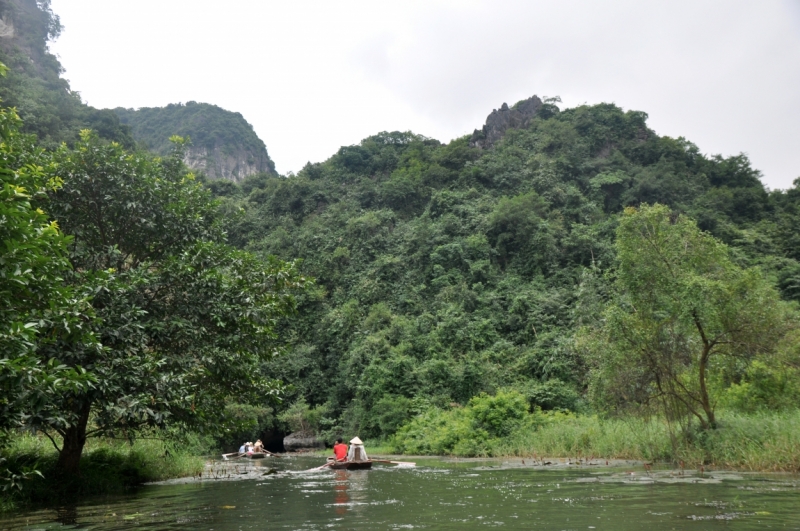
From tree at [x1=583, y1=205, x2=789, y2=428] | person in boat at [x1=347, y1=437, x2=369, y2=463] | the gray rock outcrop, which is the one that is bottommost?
the gray rock outcrop

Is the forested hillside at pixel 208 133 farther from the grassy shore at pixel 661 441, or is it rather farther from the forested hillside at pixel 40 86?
the grassy shore at pixel 661 441

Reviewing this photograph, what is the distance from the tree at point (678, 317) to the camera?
45.4ft

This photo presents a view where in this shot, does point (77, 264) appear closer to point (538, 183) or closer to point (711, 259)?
point (711, 259)

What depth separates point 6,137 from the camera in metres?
7.58

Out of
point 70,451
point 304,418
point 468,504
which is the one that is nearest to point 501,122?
point 304,418

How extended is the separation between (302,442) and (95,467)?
87.4 feet

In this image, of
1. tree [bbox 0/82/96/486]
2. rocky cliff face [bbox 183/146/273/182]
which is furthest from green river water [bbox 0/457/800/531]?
rocky cliff face [bbox 183/146/273/182]

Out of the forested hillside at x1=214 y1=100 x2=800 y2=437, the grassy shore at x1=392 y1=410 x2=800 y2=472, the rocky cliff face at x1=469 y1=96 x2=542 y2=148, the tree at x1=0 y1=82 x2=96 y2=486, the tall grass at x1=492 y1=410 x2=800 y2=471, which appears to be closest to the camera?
the tree at x1=0 y1=82 x2=96 y2=486

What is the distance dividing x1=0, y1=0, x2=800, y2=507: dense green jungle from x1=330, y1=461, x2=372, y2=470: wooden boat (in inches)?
149

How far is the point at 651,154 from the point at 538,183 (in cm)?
1396

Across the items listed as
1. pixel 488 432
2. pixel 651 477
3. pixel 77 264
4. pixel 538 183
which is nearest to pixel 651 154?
pixel 538 183

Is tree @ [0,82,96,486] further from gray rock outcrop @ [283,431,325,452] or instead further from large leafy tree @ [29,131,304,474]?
gray rock outcrop @ [283,431,325,452]

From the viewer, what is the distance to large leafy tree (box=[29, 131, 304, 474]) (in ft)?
35.9

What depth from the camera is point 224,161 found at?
340 ft
